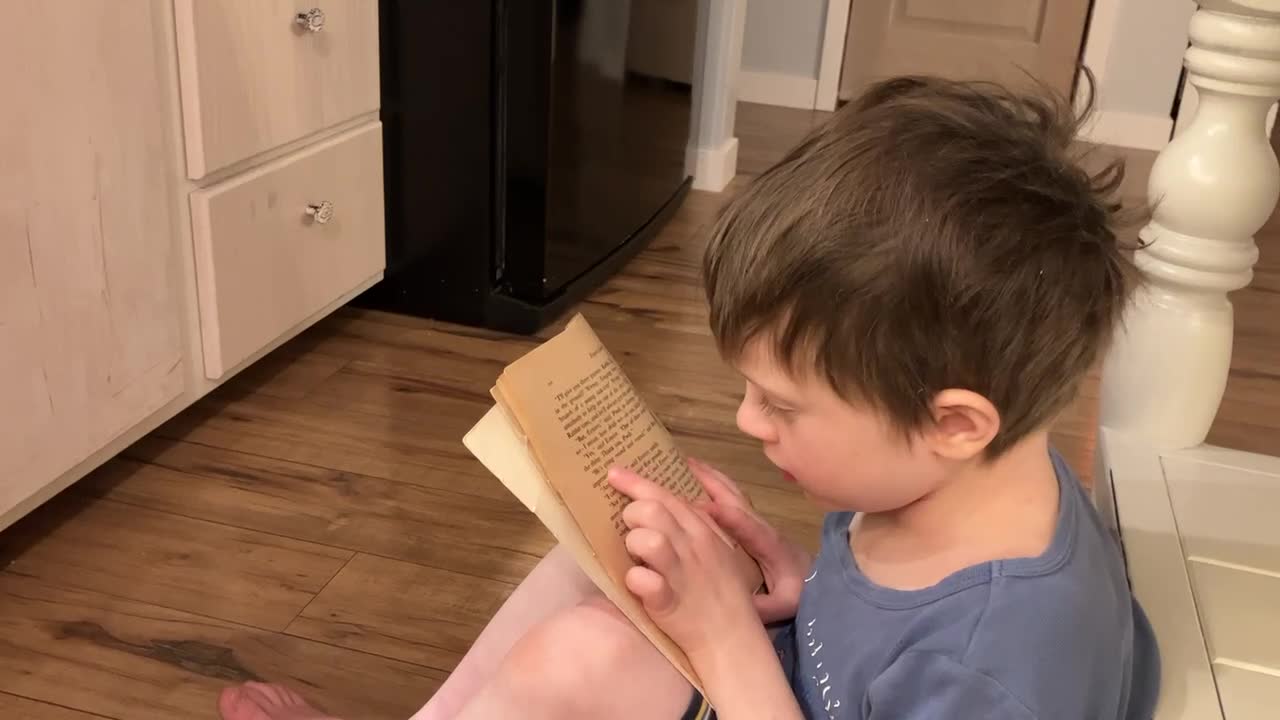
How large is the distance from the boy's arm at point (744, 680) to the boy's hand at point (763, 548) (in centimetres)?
Result: 11

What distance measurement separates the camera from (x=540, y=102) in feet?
4.56

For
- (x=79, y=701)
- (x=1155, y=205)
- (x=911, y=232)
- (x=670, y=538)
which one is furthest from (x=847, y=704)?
(x=79, y=701)

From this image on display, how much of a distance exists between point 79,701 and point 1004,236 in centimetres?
70

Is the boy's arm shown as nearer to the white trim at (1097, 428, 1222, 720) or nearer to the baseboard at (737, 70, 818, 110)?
the white trim at (1097, 428, 1222, 720)

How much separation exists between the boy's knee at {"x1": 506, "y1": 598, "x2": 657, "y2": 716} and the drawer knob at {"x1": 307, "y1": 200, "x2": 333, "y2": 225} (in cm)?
78

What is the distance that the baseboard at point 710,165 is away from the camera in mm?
2199

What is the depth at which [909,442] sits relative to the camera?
53cm

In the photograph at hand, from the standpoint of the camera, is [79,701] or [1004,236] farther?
[79,701]

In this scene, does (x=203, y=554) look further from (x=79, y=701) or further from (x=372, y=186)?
(x=372, y=186)

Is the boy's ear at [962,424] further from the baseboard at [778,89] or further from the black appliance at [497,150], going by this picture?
the baseboard at [778,89]

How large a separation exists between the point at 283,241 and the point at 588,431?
0.75 meters

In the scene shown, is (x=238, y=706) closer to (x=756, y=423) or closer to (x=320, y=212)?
(x=756, y=423)

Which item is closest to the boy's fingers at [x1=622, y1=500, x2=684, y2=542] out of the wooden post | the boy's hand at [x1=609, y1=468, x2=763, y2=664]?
the boy's hand at [x1=609, y1=468, x2=763, y2=664]

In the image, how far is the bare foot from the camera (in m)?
0.78
